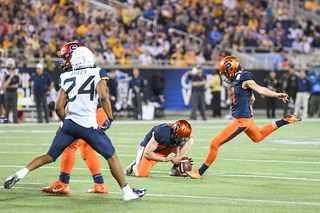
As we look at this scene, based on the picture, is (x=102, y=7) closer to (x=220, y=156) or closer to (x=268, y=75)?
(x=268, y=75)

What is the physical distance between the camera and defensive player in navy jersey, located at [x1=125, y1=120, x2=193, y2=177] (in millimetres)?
7234

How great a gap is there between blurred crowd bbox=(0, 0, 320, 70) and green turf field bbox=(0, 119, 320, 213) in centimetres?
992

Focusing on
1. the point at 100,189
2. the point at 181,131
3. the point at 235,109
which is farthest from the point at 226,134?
the point at 100,189

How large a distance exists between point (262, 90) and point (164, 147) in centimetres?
174

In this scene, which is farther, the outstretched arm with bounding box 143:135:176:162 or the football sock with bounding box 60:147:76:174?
the outstretched arm with bounding box 143:135:176:162

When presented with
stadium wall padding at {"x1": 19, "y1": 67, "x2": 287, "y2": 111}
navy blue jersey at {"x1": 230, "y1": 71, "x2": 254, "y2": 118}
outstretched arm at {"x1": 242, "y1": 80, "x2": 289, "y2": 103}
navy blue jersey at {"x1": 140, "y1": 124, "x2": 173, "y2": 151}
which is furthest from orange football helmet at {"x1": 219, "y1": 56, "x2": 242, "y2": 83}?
stadium wall padding at {"x1": 19, "y1": 67, "x2": 287, "y2": 111}

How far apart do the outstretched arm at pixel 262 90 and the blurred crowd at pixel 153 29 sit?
13610 millimetres

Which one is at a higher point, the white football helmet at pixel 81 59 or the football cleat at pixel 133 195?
the white football helmet at pixel 81 59

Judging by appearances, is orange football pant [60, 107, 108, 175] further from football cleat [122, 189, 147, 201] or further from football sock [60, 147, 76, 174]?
football cleat [122, 189, 147, 201]

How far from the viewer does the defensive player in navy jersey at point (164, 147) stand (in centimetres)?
723

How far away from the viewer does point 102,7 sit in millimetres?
26000

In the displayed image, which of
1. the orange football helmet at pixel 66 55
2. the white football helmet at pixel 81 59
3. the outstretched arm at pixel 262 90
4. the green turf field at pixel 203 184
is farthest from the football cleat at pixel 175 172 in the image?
the white football helmet at pixel 81 59

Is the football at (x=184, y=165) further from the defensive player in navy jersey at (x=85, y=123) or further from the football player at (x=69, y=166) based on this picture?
the defensive player in navy jersey at (x=85, y=123)

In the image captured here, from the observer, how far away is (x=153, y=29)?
81.7ft
